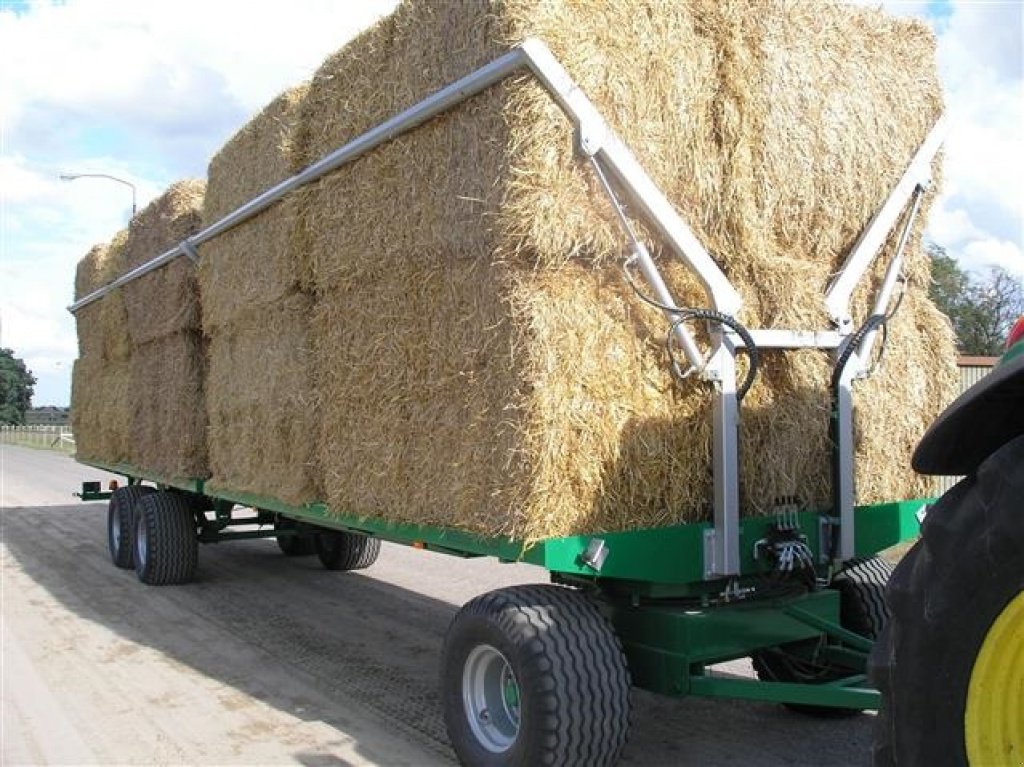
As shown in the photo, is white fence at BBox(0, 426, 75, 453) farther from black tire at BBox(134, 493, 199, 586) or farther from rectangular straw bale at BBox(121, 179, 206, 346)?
black tire at BBox(134, 493, 199, 586)

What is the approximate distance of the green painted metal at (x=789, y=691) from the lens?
3.76m

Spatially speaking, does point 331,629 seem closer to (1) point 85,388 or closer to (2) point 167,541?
(2) point 167,541

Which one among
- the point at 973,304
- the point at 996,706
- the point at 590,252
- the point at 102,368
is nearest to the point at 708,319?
the point at 590,252

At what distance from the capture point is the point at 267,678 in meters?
6.00

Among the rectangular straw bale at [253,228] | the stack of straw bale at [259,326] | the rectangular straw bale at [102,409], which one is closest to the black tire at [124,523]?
the rectangular straw bale at [102,409]

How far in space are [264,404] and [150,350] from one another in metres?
3.96

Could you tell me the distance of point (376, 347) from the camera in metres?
5.13

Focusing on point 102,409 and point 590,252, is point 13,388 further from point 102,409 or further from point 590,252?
point 590,252

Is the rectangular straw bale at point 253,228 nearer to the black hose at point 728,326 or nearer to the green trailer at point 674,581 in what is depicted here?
the green trailer at point 674,581

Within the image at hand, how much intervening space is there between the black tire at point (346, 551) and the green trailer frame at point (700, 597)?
4.90 metres

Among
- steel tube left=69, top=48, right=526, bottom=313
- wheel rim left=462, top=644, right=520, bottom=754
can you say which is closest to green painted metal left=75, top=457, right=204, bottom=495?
steel tube left=69, top=48, right=526, bottom=313

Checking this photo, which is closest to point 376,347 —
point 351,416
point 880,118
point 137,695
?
point 351,416

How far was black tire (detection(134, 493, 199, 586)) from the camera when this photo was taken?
9.11m

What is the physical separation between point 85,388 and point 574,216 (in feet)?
35.7
